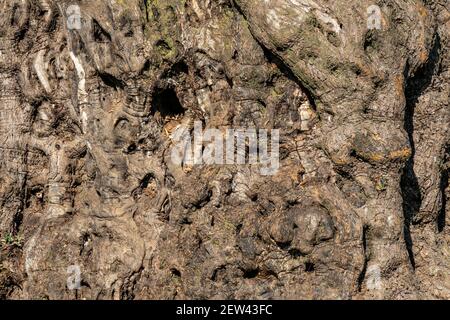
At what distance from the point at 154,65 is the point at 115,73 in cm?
57

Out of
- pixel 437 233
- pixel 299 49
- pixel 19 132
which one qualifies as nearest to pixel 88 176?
pixel 19 132

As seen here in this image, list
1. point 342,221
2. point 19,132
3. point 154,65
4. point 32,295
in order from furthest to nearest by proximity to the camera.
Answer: point 19,132
point 32,295
point 154,65
point 342,221

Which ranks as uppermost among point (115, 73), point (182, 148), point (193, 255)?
point (115, 73)

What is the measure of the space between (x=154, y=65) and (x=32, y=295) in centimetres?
376

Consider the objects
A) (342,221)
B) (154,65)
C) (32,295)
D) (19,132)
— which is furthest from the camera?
(19,132)

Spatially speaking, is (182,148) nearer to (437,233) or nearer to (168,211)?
(168,211)

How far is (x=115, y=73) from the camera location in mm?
8891

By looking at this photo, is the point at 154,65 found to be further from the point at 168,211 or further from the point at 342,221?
the point at 342,221

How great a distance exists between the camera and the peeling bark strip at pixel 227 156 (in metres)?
8.13

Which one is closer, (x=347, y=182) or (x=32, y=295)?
(x=347, y=182)

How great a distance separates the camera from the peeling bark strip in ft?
26.7

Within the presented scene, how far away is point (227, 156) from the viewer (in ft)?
28.4

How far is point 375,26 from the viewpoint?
8125mm

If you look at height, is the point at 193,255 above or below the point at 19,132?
below
